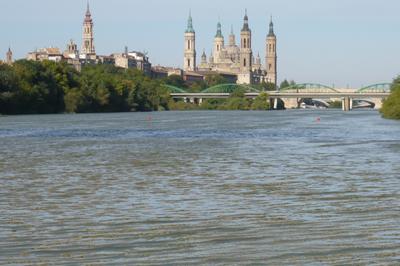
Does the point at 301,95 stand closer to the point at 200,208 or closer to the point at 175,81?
the point at 175,81

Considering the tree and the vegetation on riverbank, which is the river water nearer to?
the vegetation on riverbank

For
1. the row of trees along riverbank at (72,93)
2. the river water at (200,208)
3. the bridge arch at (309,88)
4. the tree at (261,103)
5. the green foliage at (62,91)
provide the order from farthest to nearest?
the bridge arch at (309,88) → the tree at (261,103) → the row of trees along riverbank at (72,93) → the green foliage at (62,91) → the river water at (200,208)

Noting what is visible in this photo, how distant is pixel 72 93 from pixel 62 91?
862 mm

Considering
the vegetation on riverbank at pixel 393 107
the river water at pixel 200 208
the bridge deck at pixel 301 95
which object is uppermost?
the river water at pixel 200 208

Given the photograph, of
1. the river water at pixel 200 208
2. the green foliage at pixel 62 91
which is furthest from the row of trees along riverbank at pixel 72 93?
the river water at pixel 200 208

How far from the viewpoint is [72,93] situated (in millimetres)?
88312

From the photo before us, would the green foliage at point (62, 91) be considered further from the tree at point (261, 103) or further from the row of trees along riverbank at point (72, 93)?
the tree at point (261, 103)

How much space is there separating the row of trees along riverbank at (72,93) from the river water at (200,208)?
51.7 m

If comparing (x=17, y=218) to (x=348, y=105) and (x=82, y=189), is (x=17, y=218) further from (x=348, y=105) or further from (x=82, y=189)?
(x=348, y=105)

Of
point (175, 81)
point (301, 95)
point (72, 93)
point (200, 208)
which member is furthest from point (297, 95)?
point (200, 208)

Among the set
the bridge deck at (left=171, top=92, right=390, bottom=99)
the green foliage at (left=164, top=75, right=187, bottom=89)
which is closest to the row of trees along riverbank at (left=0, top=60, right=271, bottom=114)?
the bridge deck at (left=171, top=92, right=390, bottom=99)

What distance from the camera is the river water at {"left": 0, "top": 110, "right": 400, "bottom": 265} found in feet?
35.6

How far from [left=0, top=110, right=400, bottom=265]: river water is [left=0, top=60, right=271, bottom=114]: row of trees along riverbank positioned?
170 feet

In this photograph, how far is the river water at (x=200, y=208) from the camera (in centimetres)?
1084
